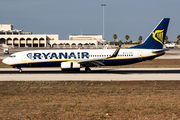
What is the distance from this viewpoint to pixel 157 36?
41.5 m

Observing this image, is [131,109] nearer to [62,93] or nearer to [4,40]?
[62,93]

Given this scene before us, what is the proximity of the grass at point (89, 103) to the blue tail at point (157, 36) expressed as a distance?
17.6 meters

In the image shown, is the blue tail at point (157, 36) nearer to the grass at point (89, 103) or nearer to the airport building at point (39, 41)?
the grass at point (89, 103)

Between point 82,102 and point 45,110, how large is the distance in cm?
334

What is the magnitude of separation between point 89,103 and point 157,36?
88.3 feet

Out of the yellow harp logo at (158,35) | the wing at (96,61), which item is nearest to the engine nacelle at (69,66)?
the wing at (96,61)

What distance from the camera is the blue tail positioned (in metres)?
41.2

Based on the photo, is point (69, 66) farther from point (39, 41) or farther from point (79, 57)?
point (39, 41)

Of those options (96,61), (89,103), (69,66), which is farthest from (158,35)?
(89,103)

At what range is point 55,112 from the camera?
1577cm

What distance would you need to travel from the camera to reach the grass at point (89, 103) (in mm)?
15219

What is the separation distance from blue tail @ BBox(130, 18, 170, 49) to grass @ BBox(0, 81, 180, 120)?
57.7ft

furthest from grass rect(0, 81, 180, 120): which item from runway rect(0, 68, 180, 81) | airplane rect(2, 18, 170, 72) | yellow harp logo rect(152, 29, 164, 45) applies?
yellow harp logo rect(152, 29, 164, 45)

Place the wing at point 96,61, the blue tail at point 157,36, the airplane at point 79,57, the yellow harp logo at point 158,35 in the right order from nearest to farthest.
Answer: the wing at point 96,61 → the airplane at point 79,57 → the blue tail at point 157,36 → the yellow harp logo at point 158,35
